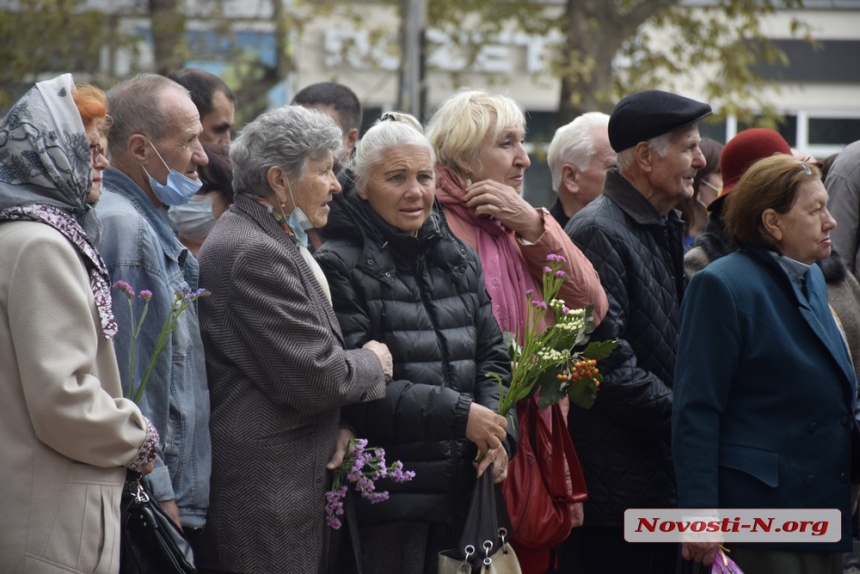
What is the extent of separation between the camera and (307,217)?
412 centimetres

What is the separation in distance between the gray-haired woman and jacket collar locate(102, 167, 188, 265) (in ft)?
0.43

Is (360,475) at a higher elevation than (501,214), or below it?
below

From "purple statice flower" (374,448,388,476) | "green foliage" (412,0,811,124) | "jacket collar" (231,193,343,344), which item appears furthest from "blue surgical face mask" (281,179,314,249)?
"green foliage" (412,0,811,124)

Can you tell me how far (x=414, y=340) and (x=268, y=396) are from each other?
58cm

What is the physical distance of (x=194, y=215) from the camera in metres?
5.40

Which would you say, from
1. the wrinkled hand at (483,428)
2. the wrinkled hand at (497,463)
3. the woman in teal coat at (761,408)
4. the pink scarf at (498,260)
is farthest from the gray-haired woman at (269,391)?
the woman in teal coat at (761,408)

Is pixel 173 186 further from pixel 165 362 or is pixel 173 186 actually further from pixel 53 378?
pixel 53 378

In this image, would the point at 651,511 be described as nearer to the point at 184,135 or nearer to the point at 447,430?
the point at 447,430

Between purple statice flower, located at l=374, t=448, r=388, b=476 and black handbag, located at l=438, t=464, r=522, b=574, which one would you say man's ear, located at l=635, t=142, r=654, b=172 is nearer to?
black handbag, located at l=438, t=464, r=522, b=574

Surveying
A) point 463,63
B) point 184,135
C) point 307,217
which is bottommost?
point 463,63

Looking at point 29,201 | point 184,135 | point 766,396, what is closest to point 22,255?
point 29,201

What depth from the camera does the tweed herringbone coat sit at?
3.82m

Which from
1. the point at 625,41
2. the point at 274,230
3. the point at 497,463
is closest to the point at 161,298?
the point at 274,230

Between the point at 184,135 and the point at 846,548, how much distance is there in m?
2.66
